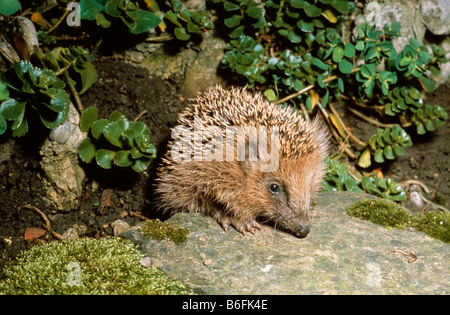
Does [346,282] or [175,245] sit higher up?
[346,282]

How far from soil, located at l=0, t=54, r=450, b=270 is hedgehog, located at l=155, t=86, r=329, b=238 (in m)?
0.51

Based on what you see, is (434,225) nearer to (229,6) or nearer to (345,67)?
(345,67)

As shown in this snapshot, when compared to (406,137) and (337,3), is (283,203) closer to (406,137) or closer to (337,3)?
(406,137)

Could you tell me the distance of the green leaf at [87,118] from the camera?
3617 mm

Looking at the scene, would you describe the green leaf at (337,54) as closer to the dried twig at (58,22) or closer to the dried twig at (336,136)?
the dried twig at (336,136)

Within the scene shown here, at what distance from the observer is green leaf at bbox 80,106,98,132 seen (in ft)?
11.9

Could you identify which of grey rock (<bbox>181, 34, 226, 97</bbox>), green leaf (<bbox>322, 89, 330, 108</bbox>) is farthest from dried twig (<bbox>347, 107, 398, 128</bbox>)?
grey rock (<bbox>181, 34, 226, 97</bbox>)

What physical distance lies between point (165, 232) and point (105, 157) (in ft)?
2.92

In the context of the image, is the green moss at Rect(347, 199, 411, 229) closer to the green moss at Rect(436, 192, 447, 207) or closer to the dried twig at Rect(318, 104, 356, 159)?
the dried twig at Rect(318, 104, 356, 159)

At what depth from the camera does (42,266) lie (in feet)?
8.87

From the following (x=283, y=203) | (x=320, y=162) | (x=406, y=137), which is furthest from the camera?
(x=406, y=137)

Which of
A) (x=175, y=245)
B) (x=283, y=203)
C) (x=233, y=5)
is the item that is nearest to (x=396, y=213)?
(x=283, y=203)

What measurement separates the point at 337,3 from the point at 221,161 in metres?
2.27

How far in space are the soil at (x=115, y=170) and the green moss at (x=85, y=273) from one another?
1.53 feet
